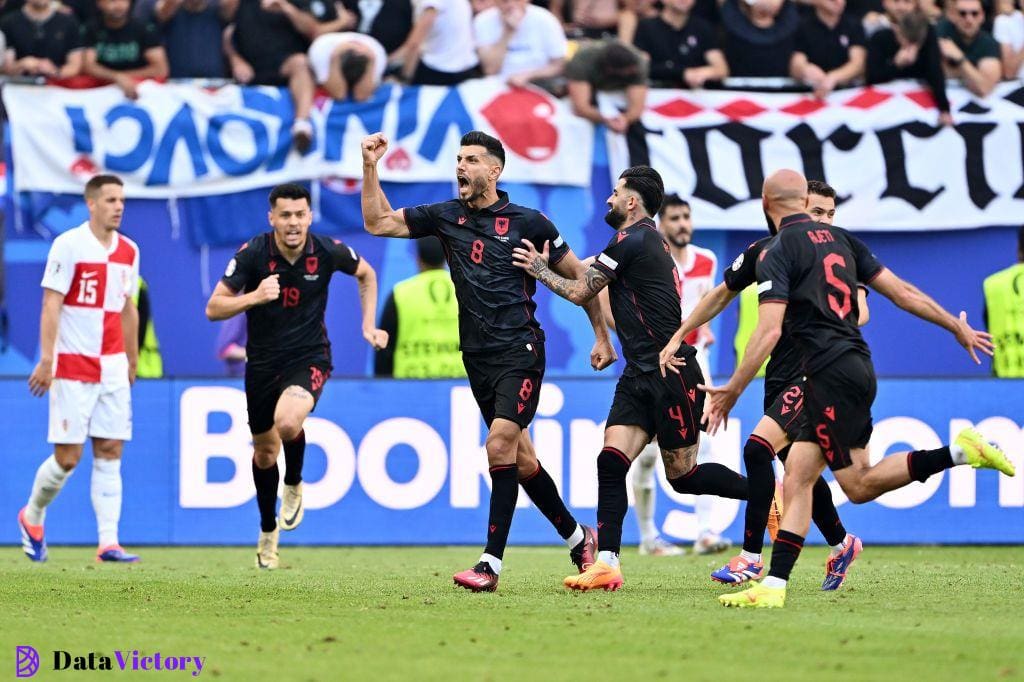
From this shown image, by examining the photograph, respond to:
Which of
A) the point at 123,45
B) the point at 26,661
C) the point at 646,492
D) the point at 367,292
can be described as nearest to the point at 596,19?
the point at 123,45

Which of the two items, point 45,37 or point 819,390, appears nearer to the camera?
point 819,390

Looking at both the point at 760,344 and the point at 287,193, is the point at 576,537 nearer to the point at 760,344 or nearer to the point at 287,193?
the point at 760,344

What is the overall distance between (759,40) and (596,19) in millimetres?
1650

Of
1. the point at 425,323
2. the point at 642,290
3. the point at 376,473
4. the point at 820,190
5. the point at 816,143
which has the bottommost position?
the point at 376,473

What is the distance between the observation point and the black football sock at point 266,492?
10742 mm

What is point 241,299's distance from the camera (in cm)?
1025

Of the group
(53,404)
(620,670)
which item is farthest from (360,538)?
(620,670)

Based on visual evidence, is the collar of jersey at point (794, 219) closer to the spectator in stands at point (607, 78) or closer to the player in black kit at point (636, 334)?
the player in black kit at point (636, 334)

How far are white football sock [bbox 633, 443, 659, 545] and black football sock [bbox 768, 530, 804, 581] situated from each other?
4826mm

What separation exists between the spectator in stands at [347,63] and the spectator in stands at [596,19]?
2.18m

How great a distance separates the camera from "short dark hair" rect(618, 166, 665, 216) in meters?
9.02

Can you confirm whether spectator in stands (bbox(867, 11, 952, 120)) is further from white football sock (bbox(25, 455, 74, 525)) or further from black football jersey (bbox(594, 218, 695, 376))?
white football sock (bbox(25, 455, 74, 525))

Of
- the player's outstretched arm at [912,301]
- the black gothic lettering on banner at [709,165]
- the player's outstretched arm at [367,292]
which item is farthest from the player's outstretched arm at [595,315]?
the black gothic lettering on banner at [709,165]

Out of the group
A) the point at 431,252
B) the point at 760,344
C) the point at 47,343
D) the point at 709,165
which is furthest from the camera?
the point at 709,165
